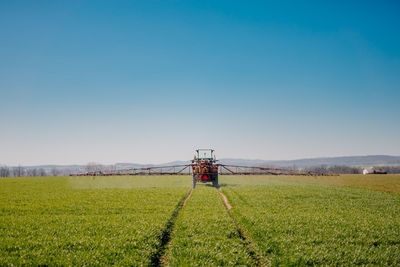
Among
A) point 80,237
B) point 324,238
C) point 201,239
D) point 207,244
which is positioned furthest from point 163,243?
point 324,238

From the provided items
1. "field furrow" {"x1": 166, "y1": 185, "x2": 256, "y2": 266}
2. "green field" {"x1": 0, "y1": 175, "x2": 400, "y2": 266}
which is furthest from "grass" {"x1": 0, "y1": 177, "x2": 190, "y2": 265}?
"field furrow" {"x1": 166, "y1": 185, "x2": 256, "y2": 266}

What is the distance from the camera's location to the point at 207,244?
30.8 feet

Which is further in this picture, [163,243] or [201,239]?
[163,243]

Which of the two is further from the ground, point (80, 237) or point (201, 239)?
point (80, 237)

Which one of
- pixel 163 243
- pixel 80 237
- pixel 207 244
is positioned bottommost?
pixel 163 243

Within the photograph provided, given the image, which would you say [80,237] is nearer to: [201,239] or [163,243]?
[163,243]

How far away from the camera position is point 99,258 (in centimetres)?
788

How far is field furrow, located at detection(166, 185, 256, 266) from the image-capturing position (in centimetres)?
794

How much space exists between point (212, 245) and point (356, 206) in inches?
618

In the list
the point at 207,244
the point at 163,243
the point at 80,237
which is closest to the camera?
the point at 207,244

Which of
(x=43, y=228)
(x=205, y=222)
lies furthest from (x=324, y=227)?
(x=43, y=228)

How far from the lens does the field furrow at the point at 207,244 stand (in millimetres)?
7941

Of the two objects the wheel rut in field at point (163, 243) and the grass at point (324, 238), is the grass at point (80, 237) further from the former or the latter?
the grass at point (324, 238)

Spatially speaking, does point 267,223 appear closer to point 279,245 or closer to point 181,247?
point 279,245
